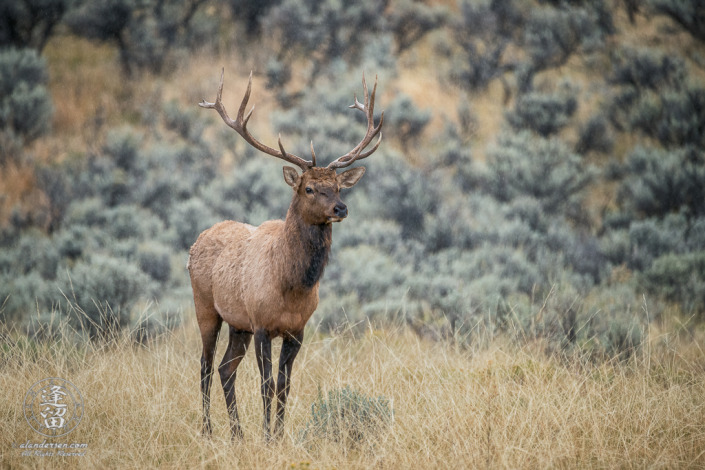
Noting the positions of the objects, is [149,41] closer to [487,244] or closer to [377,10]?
[377,10]

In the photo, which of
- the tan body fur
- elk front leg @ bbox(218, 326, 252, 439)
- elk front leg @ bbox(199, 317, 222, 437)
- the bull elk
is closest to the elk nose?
the bull elk

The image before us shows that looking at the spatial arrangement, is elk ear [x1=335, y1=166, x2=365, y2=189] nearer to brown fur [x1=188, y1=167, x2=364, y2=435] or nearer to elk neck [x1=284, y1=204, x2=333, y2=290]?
brown fur [x1=188, y1=167, x2=364, y2=435]

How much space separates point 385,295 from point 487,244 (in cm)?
267

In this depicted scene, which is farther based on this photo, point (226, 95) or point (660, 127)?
point (226, 95)

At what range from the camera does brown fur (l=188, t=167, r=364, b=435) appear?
4594 millimetres

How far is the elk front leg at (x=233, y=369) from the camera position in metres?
4.78

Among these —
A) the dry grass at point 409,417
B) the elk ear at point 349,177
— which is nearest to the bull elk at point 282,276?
the elk ear at point 349,177

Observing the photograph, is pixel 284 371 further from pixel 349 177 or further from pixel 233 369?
pixel 349 177

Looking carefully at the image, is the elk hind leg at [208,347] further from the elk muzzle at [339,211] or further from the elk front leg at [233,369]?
the elk muzzle at [339,211]

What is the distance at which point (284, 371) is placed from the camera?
15.4 feet

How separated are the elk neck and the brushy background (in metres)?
0.90

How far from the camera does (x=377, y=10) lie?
2075 cm

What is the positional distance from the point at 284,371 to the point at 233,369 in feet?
2.01

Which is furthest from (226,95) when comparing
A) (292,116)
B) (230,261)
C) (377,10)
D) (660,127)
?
(230,261)
